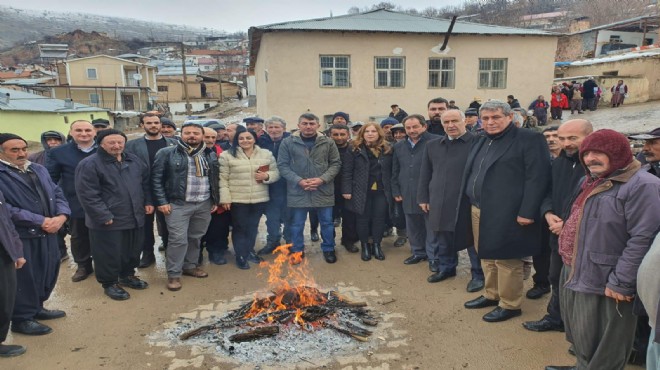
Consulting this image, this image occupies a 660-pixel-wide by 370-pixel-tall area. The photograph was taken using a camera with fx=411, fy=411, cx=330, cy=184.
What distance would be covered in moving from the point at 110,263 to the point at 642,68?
2467 centimetres

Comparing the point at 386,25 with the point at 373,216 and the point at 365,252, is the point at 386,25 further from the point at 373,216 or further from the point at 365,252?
the point at 365,252

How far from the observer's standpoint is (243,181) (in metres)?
5.41

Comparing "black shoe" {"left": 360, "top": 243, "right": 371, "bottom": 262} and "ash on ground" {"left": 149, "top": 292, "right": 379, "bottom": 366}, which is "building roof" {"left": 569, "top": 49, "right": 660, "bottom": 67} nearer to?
"black shoe" {"left": 360, "top": 243, "right": 371, "bottom": 262}

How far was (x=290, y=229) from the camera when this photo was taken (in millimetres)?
6129

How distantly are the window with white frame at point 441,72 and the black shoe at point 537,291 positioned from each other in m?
13.9

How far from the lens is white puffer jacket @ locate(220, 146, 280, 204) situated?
537cm

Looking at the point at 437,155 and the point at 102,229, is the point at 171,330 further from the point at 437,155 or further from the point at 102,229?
the point at 437,155

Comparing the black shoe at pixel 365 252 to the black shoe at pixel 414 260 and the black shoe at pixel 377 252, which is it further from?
the black shoe at pixel 414 260

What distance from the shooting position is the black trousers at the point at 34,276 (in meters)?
3.85

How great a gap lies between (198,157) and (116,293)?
1.82 m

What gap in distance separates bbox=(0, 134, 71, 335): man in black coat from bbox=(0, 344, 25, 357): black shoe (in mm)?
307

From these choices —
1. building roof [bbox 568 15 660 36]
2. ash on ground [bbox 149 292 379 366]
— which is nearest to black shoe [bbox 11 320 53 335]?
ash on ground [bbox 149 292 379 366]

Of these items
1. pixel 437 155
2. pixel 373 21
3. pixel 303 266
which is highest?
pixel 373 21

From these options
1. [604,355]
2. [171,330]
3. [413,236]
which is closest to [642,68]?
[413,236]
